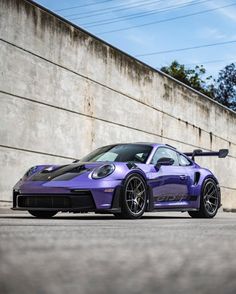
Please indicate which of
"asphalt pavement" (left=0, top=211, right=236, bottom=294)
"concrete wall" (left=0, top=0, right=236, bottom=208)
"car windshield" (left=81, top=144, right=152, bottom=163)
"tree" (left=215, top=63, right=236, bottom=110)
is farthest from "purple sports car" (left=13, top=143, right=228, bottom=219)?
"tree" (left=215, top=63, right=236, bottom=110)

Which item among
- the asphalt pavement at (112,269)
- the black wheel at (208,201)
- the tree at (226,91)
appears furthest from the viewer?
the tree at (226,91)

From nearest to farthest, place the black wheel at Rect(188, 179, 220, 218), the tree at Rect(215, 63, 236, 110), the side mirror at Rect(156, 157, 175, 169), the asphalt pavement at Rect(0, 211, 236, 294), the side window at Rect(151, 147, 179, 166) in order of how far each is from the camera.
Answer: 1. the asphalt pavement at Rect(0, 211, 236, 294)
2. the side mirror at Rect(156, 157, 175, 169)
3. the side window at Rect(151, 147, 179, 166)
4. the black wheel at Rect(188, 179, 220, 218)
5. the tree at Rect(215, 63, 236, 110)

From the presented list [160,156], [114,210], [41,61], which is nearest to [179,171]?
[160,156]

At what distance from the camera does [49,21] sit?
1316cm

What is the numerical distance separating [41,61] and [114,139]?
11.5ft

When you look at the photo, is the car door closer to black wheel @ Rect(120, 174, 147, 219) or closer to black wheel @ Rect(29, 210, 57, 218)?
black wheel @ Rect(120, 174, 147, 219)

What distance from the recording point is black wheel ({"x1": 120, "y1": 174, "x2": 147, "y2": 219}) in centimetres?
801

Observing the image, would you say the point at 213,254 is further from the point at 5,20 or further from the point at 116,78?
the point at 116,78

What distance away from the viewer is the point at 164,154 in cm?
962

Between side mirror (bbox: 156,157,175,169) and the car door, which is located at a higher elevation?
side mirror (bbox: 156,157,175,169)

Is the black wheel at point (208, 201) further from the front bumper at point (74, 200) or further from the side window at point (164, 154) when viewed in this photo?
the front bumper at point (74, 200)

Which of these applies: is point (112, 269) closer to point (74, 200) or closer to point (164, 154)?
point (74, 200)

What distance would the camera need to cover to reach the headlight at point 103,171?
791cm

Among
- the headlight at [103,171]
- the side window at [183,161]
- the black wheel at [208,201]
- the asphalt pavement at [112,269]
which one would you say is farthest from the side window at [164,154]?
the asphalt pavement at [112,269]
